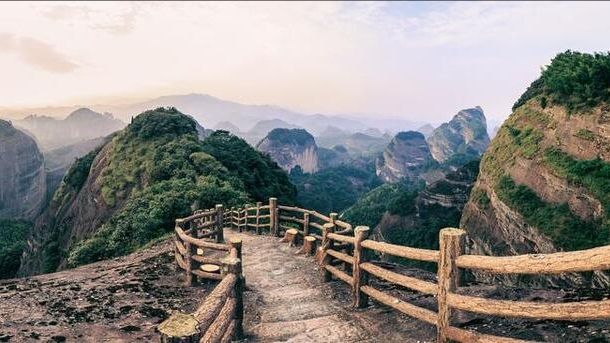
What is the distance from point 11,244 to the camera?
2741 inches

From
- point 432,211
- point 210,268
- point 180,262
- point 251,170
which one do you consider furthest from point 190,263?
point 432,211

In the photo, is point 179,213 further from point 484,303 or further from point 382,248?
point 484,303

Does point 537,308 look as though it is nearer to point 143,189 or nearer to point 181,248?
point 181,248

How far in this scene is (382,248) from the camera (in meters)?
8.23

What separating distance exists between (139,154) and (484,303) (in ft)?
→ 160

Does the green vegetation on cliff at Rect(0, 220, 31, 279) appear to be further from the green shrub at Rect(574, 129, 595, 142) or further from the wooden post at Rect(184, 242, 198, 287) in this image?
the green shrub at Rect(574, 129, 595, 142)

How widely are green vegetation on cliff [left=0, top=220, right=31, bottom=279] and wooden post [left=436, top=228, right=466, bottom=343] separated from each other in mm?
58273

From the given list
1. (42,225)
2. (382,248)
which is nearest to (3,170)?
(42,225)

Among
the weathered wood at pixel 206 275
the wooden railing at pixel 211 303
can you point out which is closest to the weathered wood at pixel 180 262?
the wooden railing at pixel 211 303

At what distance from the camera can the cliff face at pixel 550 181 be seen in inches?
1062

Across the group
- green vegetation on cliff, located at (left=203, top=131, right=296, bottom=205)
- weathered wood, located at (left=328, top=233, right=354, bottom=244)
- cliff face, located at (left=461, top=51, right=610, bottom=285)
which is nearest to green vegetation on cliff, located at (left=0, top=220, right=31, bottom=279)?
green vegetation on cliff, located at (left=203, top=131, right=296, bottom=205)

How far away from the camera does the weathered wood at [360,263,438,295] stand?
673 cm

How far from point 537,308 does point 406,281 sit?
2476 mm

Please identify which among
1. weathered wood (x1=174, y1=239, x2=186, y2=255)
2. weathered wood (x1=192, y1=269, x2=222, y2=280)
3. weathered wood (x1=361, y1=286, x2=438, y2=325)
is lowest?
weathered wood (x1=192, y1=269, x2=222, y2=280)
